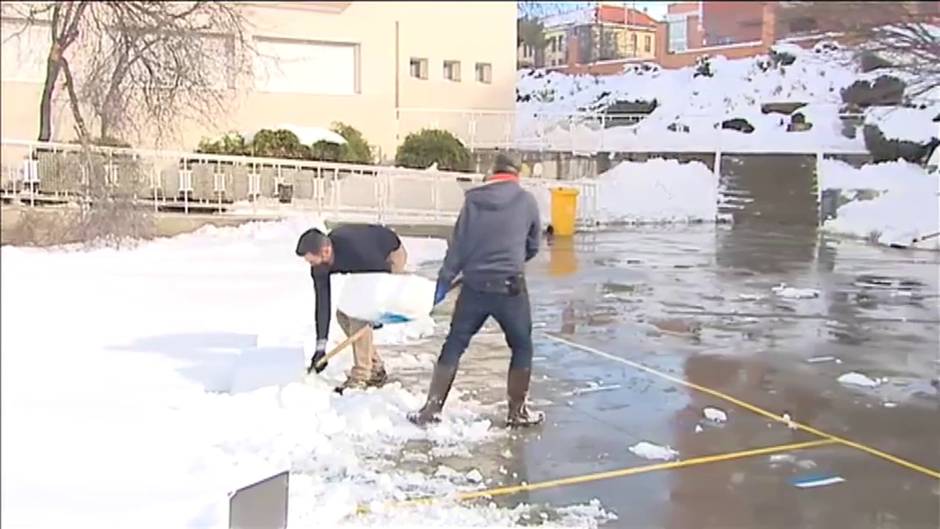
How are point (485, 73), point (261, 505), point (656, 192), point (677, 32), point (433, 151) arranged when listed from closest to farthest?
point (677, 32), point (261, 505), point (485, 73), point (433, 151), point (656, 192)

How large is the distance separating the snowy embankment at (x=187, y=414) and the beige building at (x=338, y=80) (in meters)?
0.81

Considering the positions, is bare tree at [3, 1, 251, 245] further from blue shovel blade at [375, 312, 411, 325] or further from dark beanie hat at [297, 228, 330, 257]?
blue shovel blade at [375, 312, 411, 325]

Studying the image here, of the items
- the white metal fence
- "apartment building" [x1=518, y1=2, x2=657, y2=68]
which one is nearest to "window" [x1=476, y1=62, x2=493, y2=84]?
"apartment building" [x1=518, y1=2, x2=657, y2=68]

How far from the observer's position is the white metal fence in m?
6.89

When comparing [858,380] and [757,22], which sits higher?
[757,22]

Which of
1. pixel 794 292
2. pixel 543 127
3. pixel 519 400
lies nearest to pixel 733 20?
pixel 519 400

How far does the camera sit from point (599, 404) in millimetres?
5520

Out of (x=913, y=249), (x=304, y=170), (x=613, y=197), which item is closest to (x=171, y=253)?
(x=304, y=170)

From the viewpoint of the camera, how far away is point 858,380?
20.2 ft

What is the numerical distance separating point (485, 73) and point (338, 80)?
44.2 inches

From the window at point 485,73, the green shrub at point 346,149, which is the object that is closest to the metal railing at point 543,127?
the window at point 485,73

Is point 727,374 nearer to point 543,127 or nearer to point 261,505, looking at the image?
point 543,127

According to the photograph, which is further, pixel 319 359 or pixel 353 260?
pixel 319 359

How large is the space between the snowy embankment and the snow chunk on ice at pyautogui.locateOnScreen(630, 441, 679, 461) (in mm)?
649
